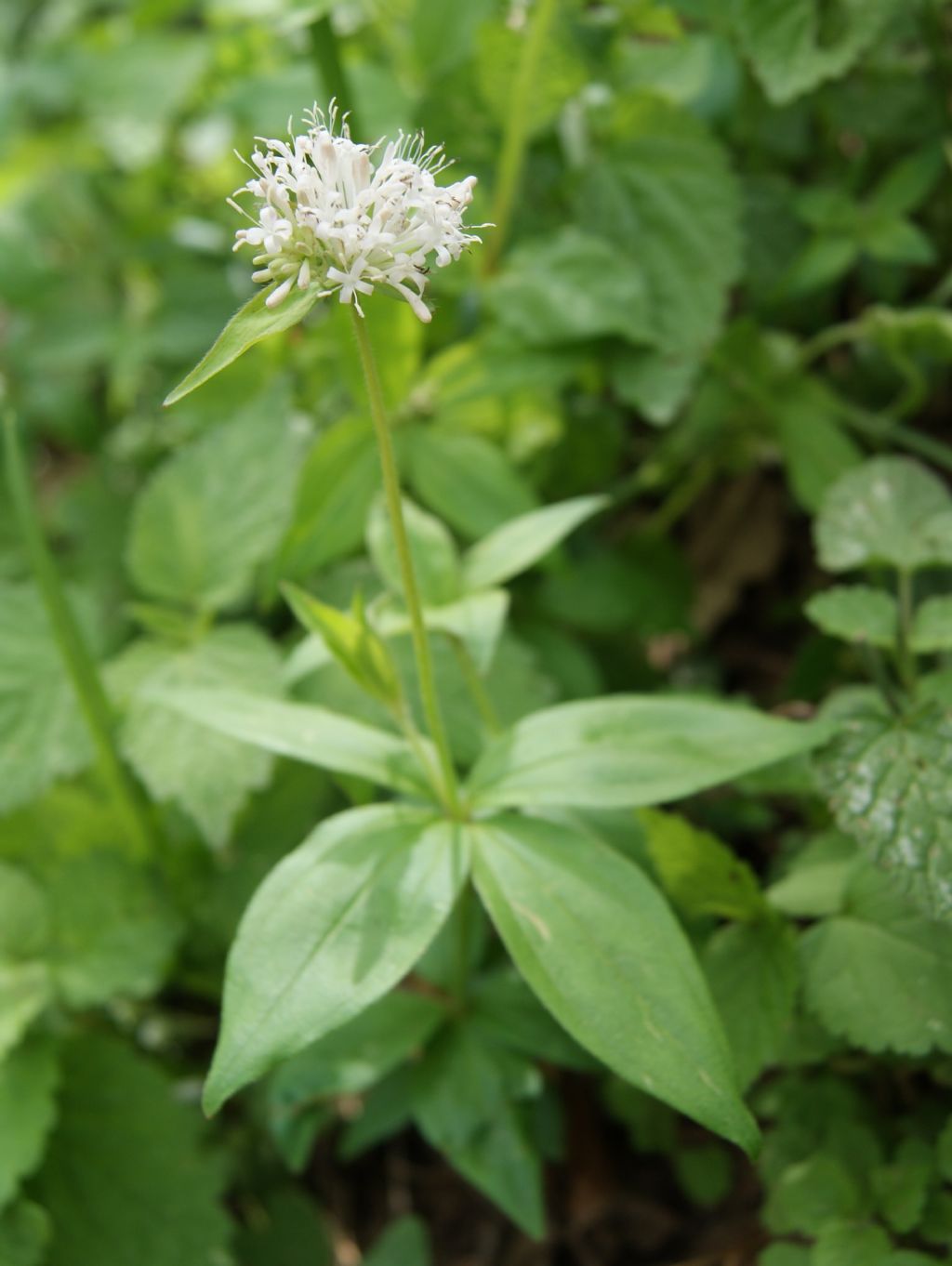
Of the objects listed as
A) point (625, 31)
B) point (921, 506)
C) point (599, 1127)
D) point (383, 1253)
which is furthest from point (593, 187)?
point (383, 1253)

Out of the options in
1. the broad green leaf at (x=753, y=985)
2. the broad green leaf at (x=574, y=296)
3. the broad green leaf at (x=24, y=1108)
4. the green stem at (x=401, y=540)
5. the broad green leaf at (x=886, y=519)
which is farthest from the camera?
the broad green leaf at (x=574, y=296)

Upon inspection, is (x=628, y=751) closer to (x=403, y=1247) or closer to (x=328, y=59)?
(x=403, y=1247)

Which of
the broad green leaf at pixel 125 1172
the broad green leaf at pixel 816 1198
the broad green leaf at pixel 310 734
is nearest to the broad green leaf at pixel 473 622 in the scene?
the broad green leaf at pixel 310 734

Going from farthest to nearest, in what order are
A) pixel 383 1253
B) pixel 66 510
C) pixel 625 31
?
pixel 66 510 → pixel 625 31 → pixel 383 1253

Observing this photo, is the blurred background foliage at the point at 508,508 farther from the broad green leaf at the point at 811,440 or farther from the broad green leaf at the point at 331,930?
the broad green leaf at the point at 331,930

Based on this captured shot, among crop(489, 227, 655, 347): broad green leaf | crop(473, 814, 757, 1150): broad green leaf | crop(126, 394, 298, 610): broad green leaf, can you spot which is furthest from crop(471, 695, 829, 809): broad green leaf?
crop(489, 227, 655, 347): broad green leaf

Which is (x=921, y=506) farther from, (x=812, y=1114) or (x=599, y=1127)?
(x=599, y=1127)
